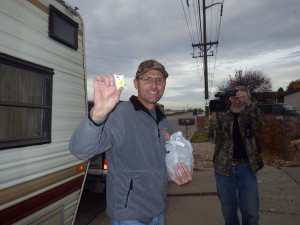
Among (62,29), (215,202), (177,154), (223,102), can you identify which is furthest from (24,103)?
(215,202)

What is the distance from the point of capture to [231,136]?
150 inches

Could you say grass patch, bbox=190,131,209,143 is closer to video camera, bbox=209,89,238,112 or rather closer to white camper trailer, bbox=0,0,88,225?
video camera, bbox=209,89,238,112

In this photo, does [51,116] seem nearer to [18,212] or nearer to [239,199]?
[18,212]

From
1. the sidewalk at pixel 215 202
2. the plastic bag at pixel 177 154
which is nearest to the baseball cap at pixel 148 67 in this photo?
the plastic bag at pixel 177 154

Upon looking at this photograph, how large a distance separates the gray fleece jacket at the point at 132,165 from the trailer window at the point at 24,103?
102cm

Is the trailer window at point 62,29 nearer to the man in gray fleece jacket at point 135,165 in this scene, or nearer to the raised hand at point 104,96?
the man in gray fleece jacket at point 135,165

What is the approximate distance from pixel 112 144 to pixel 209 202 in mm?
4273

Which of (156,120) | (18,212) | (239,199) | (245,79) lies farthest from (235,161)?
(245,79)

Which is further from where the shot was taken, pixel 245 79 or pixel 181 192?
pixel 245 79

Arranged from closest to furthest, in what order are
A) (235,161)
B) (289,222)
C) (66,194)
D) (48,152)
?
1. (48,152)
2. (66,194)
3. (235,161)
4. (289,222)

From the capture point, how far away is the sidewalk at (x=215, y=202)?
489 cm

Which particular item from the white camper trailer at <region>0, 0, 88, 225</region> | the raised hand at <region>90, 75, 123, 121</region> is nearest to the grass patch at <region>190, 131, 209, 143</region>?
the white camper trailer at <region>0, 0, 88, 225</region>

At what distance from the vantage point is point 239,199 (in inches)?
147

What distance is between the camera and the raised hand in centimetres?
170
